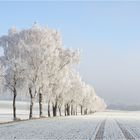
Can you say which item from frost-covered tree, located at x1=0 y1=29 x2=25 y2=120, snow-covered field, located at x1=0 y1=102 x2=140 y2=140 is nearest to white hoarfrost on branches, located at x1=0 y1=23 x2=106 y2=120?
frost-covered tree, located at x1=0 y1=29 x2=25 y2=120

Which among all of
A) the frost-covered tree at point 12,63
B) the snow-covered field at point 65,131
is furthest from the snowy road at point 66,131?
the frost-covered tree at point 12,63

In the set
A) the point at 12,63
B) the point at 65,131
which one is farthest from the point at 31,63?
the point at 65,131

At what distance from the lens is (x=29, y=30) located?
6247 cm

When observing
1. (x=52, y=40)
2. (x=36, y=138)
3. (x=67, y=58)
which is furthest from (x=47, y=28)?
(x=36, y=138)

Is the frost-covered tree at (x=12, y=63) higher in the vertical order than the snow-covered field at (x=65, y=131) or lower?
higher

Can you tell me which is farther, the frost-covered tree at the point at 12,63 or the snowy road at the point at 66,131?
the frost-covered tree at the point at 12,63

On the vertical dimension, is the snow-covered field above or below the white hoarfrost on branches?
below

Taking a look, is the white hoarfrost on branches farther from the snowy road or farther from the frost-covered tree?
the snowy road

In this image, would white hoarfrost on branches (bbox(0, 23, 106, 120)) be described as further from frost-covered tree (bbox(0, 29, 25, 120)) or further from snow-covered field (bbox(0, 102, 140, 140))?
snow-covered field (bbox(0, 102, 140, 140))

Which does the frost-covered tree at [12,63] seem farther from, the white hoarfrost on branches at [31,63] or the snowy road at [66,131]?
the snowy road at [66,131]

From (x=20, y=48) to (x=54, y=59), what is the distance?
6.35m

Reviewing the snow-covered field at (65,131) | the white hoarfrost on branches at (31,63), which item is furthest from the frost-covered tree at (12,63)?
the snow-covered field at (65,131)

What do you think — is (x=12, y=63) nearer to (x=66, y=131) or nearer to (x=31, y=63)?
(x=31, y=63)

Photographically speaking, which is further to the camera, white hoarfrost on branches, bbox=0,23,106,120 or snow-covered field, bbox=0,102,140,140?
white hoarfrost on branches, bbox=0,23,106,120
